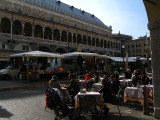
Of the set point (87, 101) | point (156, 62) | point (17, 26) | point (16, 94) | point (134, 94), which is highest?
point (17, 26)

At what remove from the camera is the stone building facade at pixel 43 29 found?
26427 mm

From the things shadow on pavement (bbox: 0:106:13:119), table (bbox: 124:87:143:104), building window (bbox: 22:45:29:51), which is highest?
building window (bbox: 22:45:29:51)

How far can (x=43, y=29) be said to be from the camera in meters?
31.6

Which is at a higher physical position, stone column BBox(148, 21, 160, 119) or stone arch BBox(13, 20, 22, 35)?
stone arch BBox(13, 20, 22, 35)

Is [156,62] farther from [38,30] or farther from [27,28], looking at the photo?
[38,30]

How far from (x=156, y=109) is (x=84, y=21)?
4914 centimetres

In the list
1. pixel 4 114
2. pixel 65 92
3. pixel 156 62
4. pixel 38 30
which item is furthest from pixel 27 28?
pixel 156 62

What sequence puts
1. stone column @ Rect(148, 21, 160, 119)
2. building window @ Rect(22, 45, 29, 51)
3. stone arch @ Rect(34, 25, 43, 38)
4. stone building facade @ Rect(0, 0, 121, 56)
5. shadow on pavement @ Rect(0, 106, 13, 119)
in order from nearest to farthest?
stone column @ Rect(148, 21, 160, 119) → shadow on pavement @ Rect(0, 106, 13, 119) → stone building facade @ Rect(0, 0, 121, 56) → building window @ Rect(22, 45, 29, 51) → stone arch @ Rect(34, 25, 43, 38)

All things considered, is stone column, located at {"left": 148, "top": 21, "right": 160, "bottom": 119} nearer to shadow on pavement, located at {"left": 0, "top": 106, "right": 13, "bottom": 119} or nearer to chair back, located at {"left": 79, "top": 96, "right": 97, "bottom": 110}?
chair back, located at {"left": 79, "top": 96, "right": 97, "bottom": 110}

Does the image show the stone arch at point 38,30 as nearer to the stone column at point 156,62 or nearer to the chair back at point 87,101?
the stone column at point 156,62

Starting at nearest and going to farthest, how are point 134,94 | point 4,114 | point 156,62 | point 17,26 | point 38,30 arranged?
point 156,62
point 4,114
point 134,94
point 17,26
point 38,30

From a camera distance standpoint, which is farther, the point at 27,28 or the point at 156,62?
the point at 27,28

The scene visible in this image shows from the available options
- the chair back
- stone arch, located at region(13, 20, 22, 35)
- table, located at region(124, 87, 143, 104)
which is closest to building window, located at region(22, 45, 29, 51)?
stone arch, located at region(13, 20, 22, 35)

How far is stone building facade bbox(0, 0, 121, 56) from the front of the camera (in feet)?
86.7
